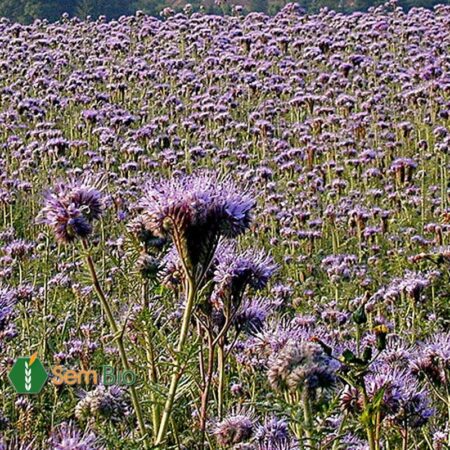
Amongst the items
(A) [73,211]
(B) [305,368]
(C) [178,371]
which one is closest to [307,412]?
(B) [305,368]

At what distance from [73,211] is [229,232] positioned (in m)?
0.48

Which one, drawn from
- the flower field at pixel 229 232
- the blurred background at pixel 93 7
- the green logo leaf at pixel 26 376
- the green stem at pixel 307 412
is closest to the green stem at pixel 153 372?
the flower field at pixel 229 232

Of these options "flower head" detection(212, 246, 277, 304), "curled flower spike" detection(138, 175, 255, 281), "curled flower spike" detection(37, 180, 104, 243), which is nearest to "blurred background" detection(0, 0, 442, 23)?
"flower head" detection(212, 246, 277, 304)

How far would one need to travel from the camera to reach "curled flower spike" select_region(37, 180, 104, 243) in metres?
2.59

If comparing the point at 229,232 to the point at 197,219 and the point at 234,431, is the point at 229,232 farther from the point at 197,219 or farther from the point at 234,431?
the point at 234,431

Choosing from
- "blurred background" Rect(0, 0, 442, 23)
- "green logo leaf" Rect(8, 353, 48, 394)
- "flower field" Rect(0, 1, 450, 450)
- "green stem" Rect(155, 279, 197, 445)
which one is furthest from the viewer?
"blurred background" Rect(0, 0, 442, 23)

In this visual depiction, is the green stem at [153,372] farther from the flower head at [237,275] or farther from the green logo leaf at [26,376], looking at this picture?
the green logo leaf at [26,376]

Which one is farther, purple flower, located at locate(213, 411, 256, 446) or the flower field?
purple flower, located at locate(213, 411, 256, 446)

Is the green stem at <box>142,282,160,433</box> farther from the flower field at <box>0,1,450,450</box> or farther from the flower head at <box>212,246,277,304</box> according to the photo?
the flower head at <box>212,246,277,304</box>

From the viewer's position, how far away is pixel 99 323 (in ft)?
18.7

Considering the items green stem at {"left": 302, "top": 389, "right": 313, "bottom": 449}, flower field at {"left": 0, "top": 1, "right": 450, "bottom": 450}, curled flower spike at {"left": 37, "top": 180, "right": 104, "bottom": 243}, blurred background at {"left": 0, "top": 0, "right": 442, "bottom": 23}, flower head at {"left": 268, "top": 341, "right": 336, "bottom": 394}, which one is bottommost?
blurred background at {"left": 0, "top": 0, "right": 442, "bottom": 23}

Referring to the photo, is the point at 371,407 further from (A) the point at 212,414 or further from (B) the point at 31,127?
(B) the point at 31,127

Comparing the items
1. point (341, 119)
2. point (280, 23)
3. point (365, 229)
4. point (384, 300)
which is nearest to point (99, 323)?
point (384, 300)

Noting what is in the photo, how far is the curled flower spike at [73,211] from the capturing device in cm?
259
